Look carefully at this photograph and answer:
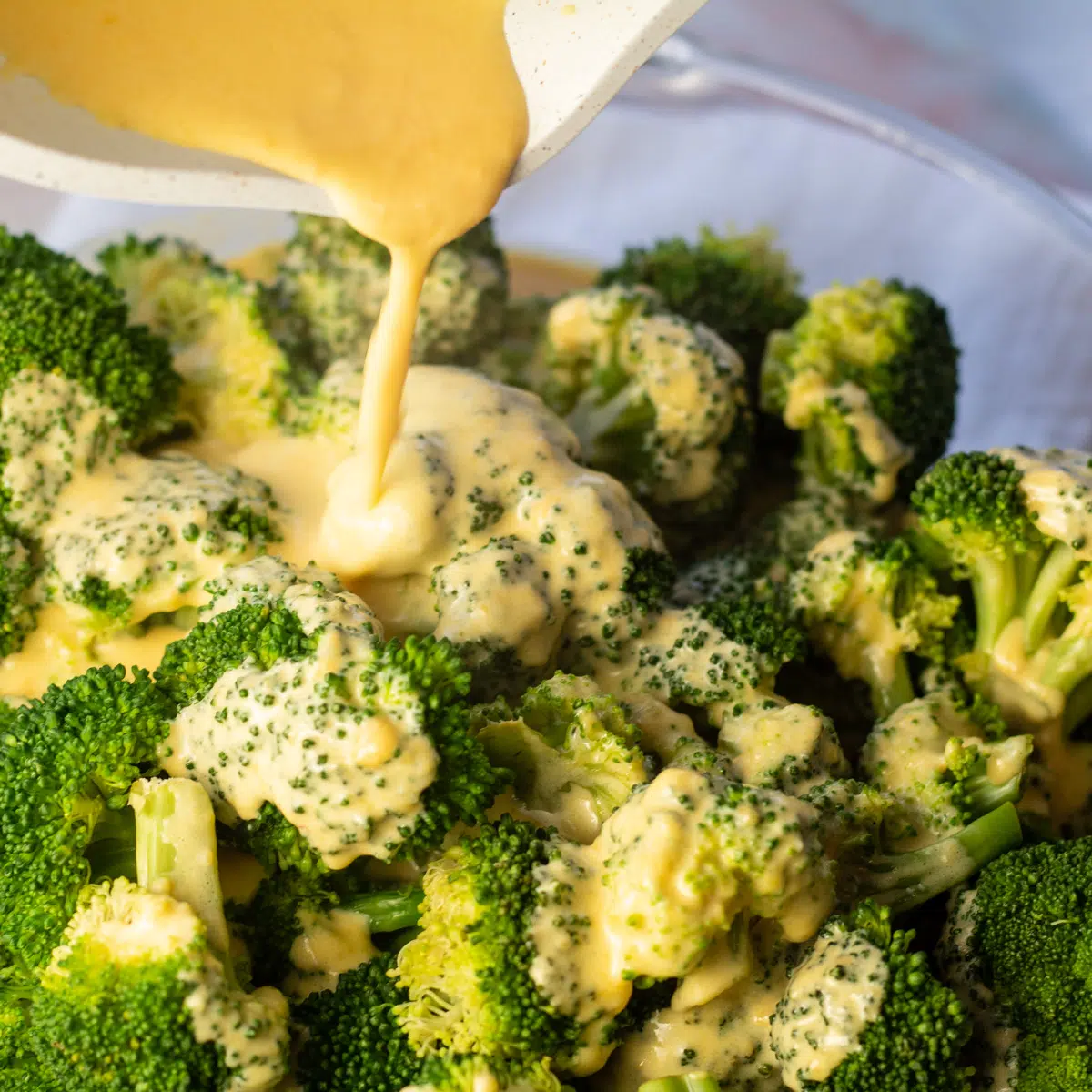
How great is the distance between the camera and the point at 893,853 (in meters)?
1.96

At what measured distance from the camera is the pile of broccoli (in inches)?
63.9

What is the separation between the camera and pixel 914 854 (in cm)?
192

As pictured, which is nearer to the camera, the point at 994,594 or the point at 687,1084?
the point at 687,1084

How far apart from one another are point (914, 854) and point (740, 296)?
1.40 metres

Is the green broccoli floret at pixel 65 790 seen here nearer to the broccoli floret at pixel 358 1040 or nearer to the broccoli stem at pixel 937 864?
the broccoli floret at pixel 358 1040

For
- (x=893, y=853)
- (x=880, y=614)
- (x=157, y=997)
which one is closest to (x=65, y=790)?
(x=157, y=997)

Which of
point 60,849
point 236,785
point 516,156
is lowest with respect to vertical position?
point 60,849

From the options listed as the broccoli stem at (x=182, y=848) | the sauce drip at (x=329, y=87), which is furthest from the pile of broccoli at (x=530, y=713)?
the sauce drip at (x=329, y=87)

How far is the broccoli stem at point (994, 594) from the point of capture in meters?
2.20

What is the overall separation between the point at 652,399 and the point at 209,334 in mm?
859

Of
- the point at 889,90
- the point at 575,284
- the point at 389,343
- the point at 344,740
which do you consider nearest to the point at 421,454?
the point at 389,343

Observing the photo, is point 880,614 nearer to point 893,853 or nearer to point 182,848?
point 893,853

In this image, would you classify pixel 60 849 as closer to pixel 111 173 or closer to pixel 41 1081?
pixel 41 1081

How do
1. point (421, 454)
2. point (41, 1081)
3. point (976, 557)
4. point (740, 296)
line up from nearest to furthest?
point (41, 1081)
point (421, 454)
point (976, 557)
point (740, 296)
